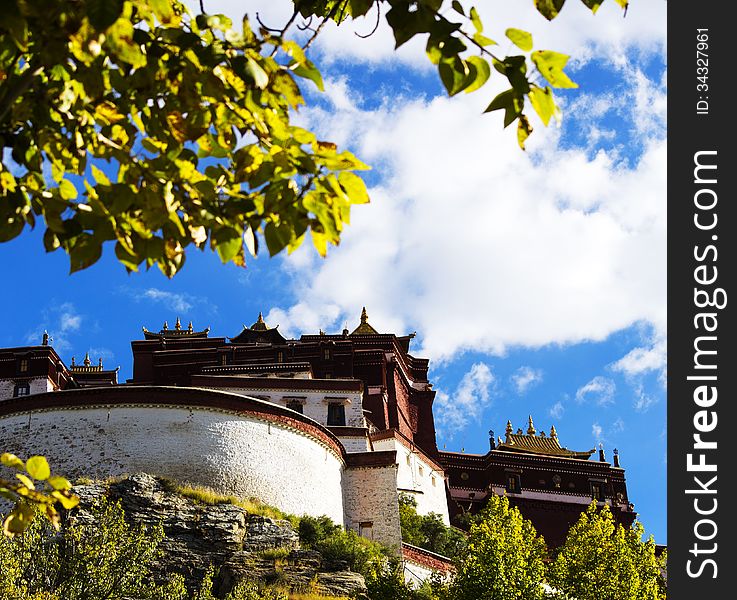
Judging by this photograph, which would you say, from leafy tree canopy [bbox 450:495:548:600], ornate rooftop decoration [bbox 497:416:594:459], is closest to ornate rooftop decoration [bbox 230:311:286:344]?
ornate rooftop decoration [bbox 497:416:594:459]

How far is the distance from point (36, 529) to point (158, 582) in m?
3.89

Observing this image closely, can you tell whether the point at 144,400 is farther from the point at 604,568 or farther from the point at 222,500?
the point at 604,568

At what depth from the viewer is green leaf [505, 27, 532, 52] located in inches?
161

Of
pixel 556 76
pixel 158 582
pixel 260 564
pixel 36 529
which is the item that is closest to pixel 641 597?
pixel 260 564

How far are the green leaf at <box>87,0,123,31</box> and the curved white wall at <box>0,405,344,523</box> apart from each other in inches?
1083

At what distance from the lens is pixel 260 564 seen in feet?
89.2

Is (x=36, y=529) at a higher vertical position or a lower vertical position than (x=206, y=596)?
higher

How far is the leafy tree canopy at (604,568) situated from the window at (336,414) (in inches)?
457

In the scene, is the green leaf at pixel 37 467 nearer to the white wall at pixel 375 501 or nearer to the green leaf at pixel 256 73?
the green leaf at pixel 256 73

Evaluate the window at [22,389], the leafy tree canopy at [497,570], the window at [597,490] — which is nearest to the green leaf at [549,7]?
the leafy tree canopy at [497,570]

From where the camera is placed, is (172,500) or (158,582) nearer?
(158,582)

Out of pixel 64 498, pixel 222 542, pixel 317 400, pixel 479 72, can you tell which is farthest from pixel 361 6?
pixel 317 400

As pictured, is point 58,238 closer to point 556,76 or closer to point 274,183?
point 274,183

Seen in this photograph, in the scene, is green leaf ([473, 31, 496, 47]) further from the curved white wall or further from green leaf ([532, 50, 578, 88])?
the curved white wall
